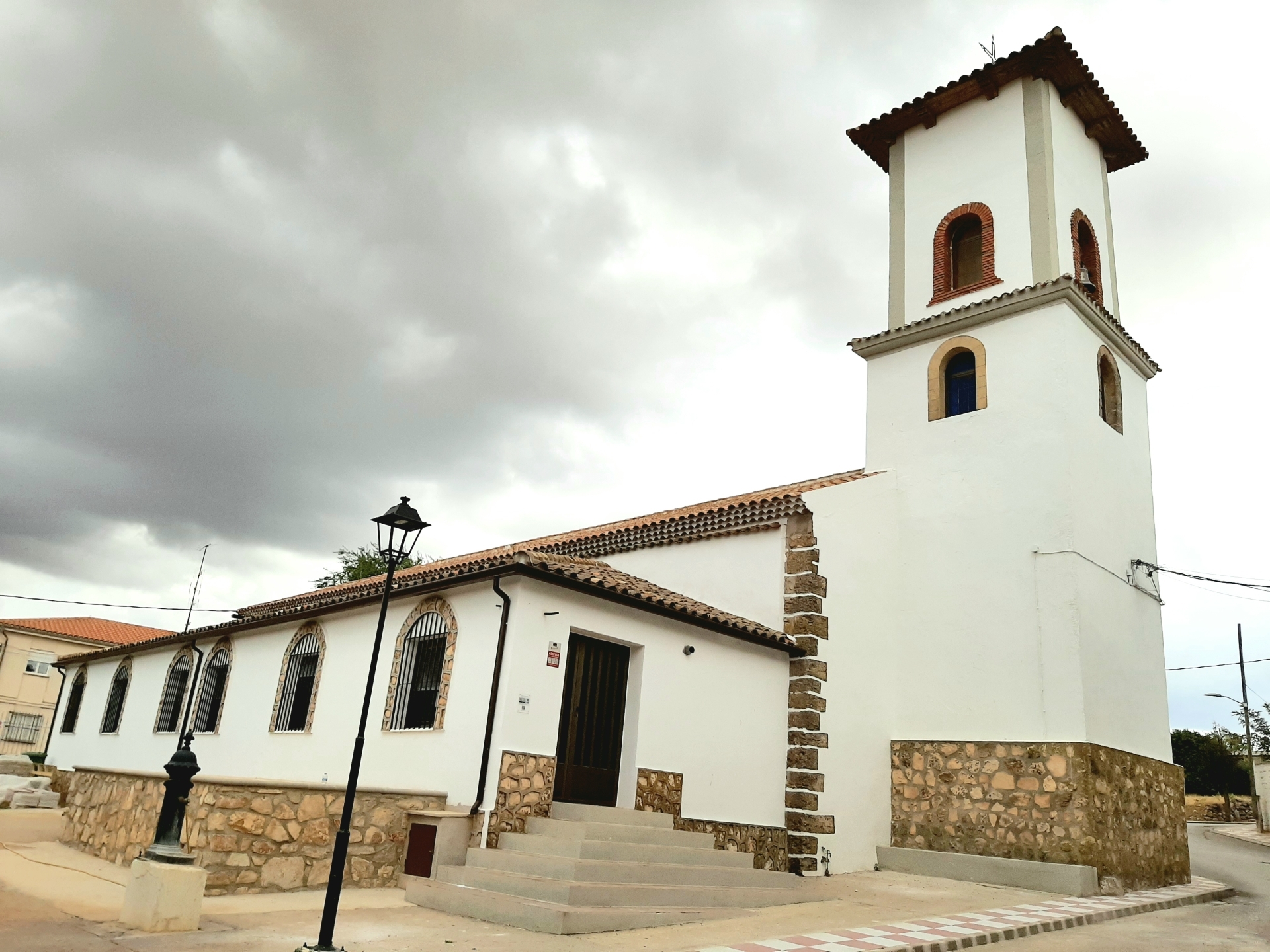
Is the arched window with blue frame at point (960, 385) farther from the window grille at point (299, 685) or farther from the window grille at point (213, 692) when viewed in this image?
the window grille at point (213, 692)

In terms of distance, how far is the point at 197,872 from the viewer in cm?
707

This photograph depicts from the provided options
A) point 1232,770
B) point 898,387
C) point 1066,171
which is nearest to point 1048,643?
point 898,387

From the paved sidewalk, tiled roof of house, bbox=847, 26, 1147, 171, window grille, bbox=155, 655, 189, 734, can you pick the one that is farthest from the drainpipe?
the paved sidewalk

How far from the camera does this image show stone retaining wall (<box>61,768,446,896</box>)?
842 cm

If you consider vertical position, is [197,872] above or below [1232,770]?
below

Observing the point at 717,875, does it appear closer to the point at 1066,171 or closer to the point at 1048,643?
the point at 1048,643

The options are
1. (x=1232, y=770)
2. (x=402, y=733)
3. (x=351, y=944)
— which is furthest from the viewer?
(x=1232, y=770)

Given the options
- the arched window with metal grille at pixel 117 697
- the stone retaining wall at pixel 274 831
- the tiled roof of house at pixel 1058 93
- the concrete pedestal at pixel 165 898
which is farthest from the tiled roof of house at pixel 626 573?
the tiled roof of house at pixel 1058 93

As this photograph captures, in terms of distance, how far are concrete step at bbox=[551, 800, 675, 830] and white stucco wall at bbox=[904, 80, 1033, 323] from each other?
934cm

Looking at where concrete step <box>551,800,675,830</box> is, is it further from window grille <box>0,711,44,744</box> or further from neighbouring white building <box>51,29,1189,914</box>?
window grille <box>0,711,44,744</box>

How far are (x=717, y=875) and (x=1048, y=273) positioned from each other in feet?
32.5

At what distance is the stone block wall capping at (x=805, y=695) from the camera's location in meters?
12.3

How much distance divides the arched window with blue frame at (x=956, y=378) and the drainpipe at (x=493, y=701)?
309 inches

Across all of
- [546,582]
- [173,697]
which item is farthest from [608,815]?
[173,697]
